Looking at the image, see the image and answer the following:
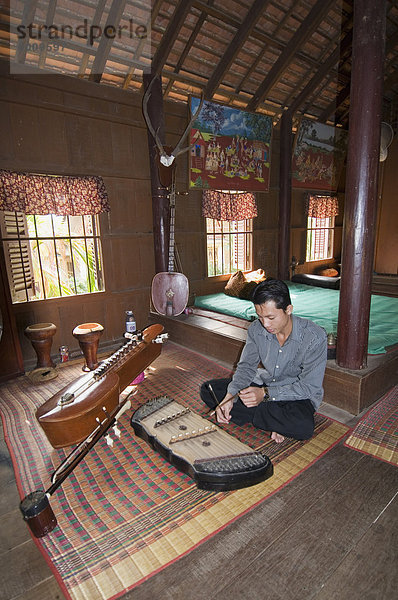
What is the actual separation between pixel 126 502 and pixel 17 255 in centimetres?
346

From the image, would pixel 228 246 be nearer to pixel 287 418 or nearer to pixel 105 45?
pixel 105 45

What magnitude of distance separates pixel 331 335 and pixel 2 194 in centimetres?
404

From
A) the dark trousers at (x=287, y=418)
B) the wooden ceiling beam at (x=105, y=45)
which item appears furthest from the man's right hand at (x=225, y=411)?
the wooden ceiling beam at (x=105, y=45)

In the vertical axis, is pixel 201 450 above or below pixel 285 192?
below

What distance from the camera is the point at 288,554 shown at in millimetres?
1685

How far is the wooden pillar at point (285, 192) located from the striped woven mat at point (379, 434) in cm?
458

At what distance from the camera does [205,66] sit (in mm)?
5242

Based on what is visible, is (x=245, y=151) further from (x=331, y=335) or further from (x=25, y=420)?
(x=25, y=420)

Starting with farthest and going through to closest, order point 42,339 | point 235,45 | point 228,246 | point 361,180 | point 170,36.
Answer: point 228,246 < point 235,45 < point 170,36 < point 42,339 < point 361,180

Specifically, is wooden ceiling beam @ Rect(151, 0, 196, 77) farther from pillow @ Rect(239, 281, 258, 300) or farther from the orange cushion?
the orange cushion

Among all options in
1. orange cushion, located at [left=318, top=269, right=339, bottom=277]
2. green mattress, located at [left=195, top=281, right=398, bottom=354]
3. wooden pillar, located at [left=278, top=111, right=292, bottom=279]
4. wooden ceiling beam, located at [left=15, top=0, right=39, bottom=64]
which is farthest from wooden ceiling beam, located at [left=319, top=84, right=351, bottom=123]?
wooden ceiling beam, located at [left=15, top=0, right=39, bottom=64]

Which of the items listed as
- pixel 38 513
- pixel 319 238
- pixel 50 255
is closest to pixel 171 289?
pixel 50 255

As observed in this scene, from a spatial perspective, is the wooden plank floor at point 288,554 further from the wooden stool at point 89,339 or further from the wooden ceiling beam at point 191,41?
the wooden ceiling beam at point 191,41

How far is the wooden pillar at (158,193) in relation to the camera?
184 inches
